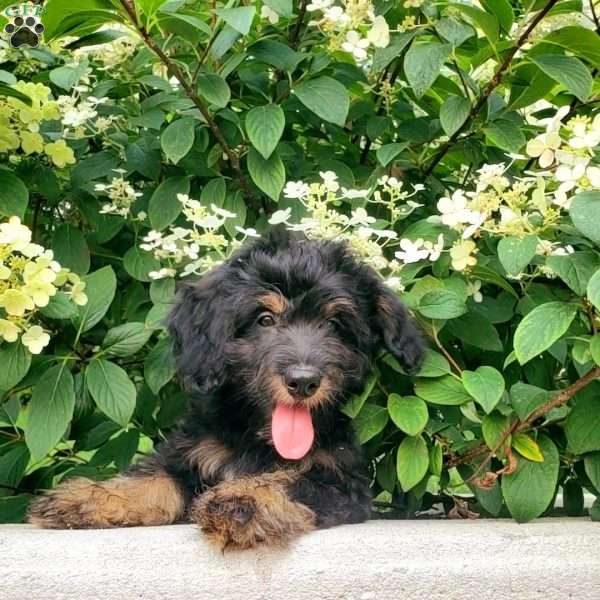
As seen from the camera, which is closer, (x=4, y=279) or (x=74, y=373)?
(x=4, y=279)

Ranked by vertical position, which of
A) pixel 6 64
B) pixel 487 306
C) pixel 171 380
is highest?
pixel 6 64

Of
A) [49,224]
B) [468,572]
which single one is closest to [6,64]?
[49,224]

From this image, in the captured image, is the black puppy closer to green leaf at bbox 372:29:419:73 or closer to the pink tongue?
the pink tongue

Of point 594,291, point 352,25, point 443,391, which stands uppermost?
point 352,25

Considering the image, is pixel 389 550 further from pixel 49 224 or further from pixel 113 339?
pixel 49 224

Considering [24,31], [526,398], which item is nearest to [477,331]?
[526,398]

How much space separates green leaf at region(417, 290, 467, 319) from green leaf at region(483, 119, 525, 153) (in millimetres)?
664

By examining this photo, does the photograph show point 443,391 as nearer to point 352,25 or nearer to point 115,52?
point 352,25

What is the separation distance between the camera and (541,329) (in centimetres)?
316

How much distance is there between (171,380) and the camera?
414 cm

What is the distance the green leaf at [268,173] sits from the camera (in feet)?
12.8

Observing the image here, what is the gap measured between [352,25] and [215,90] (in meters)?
0.60

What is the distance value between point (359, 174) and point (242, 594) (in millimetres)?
2296

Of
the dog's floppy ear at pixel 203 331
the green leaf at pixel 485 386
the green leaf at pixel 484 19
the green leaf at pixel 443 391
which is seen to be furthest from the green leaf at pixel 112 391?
the green leaf at pixel 484 19
